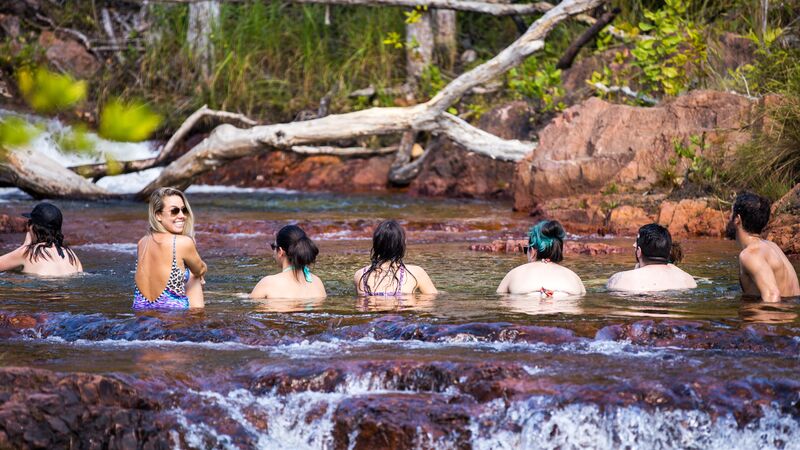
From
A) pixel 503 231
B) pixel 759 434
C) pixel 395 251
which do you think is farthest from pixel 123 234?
pixel 759 434

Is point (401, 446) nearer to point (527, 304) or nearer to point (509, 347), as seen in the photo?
point (509, 347)

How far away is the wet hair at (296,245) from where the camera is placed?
768 cm

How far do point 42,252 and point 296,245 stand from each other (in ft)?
9.05

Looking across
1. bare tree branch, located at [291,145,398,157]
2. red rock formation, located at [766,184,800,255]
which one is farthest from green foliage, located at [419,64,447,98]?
red rock formation, located at [766,184,800,255]

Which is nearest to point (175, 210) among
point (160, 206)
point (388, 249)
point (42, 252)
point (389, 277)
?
point (160, 206)

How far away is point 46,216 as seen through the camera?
926cm

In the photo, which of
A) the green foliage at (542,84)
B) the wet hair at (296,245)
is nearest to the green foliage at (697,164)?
the green foliage at (542,84)

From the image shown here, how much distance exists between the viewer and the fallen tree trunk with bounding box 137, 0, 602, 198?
47.3ft

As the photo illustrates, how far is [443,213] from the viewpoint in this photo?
14.7 meters

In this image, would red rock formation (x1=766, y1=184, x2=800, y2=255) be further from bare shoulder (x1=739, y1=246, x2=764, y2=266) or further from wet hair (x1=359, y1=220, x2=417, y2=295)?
wet hair (x1=359, y1=220, x2=417, y2=295)

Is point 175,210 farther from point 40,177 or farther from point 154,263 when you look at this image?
point 40,177

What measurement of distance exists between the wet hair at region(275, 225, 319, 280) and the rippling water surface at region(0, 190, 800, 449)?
0.30m

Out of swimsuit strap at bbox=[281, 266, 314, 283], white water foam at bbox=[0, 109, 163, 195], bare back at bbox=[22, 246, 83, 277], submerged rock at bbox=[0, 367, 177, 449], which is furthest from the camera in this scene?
white water foam at bbox=[0, 109, 163, 195]

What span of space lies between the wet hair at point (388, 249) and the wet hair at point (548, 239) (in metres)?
0.89
